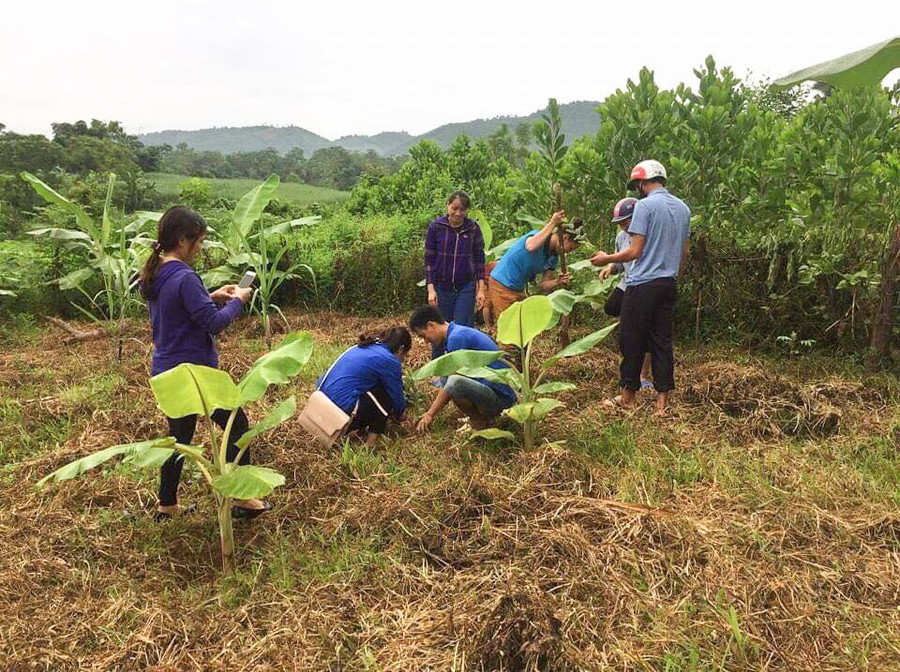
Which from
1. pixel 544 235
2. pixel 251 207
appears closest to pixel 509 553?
pixel 544 235

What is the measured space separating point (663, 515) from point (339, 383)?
7.11ft

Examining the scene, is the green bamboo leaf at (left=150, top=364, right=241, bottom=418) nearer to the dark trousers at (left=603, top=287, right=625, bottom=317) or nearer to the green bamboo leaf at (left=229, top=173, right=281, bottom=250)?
the dark trousers at (left=603, top=287, right=625, bottom=317)

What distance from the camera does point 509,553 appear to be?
270 cm

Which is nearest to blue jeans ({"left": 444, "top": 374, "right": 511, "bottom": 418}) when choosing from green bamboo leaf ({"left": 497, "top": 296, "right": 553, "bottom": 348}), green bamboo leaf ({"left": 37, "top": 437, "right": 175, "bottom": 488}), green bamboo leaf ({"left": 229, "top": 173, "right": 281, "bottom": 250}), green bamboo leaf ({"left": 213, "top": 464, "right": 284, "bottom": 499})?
green bamboo leaf ({"left": 497, "top": 296, "right": 553, "bottom": 348})

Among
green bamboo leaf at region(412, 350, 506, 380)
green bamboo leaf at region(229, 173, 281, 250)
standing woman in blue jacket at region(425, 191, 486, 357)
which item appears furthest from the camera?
green bamboo leaf at region(229, 173, 281, 250)

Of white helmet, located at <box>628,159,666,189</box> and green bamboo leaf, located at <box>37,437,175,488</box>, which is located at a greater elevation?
white helmet, located at <box>628,159,666,189</box>

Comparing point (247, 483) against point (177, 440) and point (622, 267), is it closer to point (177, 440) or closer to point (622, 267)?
point (177, 440)

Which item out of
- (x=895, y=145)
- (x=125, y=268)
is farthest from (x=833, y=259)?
(x=125, y=268)

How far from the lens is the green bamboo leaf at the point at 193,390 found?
7.89ft

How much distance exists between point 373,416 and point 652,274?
7.08 ft

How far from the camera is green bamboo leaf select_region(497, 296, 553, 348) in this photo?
3496 millimetres

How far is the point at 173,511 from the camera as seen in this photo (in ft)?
10.2

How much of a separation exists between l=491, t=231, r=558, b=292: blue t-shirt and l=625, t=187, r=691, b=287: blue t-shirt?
0.92m

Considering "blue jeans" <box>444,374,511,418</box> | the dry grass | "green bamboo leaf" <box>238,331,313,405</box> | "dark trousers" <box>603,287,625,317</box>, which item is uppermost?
"green bamboo leaf" <box>238,331,313,405</box>
